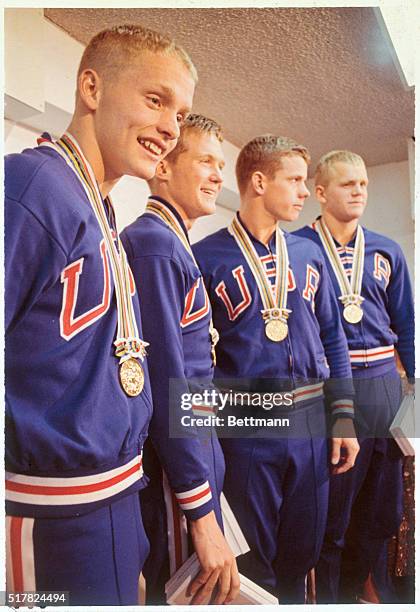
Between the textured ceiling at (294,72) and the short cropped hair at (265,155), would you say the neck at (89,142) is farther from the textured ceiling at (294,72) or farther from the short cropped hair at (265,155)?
the short cropped hair at (265,155)

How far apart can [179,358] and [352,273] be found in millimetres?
503

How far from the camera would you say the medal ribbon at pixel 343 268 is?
1.35 metres

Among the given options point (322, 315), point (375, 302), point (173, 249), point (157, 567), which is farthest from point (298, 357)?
point (157, 567)

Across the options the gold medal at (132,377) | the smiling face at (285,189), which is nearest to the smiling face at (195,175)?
the smiling face at (285,189)

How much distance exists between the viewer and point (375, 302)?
136 cm

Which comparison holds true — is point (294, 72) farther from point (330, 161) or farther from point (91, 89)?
point (91, 89)

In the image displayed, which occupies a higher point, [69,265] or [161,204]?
[161,204]

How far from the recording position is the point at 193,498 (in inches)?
43.7

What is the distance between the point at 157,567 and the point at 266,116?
3.28ft

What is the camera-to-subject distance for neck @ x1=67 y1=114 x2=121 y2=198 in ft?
3.47

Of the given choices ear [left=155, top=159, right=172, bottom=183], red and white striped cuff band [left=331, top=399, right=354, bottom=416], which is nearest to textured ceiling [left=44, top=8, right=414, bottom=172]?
ear [left=155, top=159, right=172, bottom=183]

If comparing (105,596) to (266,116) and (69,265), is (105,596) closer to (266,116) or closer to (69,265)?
(69,265)

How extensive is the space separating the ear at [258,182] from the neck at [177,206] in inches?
6.9

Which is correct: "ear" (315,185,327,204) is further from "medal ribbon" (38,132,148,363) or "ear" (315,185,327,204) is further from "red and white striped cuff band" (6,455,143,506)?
"red and white striped cuff band" (6,455,143,506)
